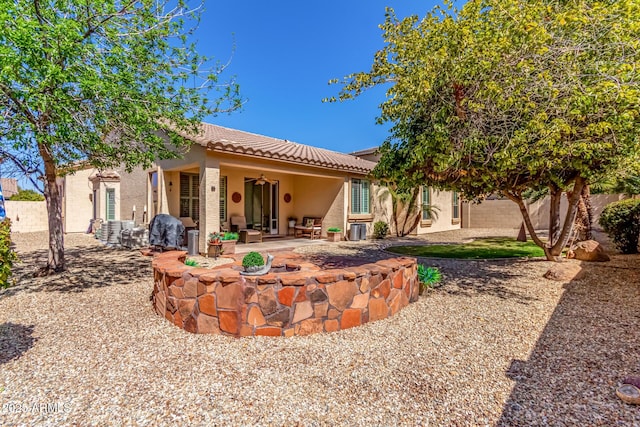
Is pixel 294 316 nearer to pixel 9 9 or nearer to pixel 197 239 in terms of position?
pixel 9 9

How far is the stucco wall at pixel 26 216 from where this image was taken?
773 inches

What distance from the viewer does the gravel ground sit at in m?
2.93

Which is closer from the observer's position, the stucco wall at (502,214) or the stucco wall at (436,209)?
the stucco wall at (436,209)

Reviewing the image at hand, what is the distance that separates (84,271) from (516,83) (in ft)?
36.3

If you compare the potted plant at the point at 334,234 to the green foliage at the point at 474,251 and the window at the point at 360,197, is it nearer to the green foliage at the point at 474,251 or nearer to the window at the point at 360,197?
the window at the point at 360,197

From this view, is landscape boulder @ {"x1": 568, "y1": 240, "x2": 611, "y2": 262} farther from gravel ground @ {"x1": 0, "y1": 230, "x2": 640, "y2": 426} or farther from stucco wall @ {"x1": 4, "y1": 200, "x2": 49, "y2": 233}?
stucco wall @ {"x1": 4, "y1": 200, "x2": 49, "y2": 233}

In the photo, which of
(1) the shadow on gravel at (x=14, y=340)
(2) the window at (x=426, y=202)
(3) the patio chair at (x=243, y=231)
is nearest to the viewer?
(1) the shadow on gravel at (x=14, y=340)

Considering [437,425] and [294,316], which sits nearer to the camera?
[437,425]

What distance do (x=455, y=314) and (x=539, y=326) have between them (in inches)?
47.7

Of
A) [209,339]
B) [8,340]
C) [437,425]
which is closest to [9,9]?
[8,340]

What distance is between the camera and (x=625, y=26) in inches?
194

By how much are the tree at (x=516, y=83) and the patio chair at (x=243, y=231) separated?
8.49 metres

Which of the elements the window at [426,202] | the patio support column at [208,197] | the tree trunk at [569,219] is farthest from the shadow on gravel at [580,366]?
the window at [426,202]

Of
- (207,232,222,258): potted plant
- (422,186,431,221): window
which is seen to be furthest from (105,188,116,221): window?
→ (422,186,431,221): window
